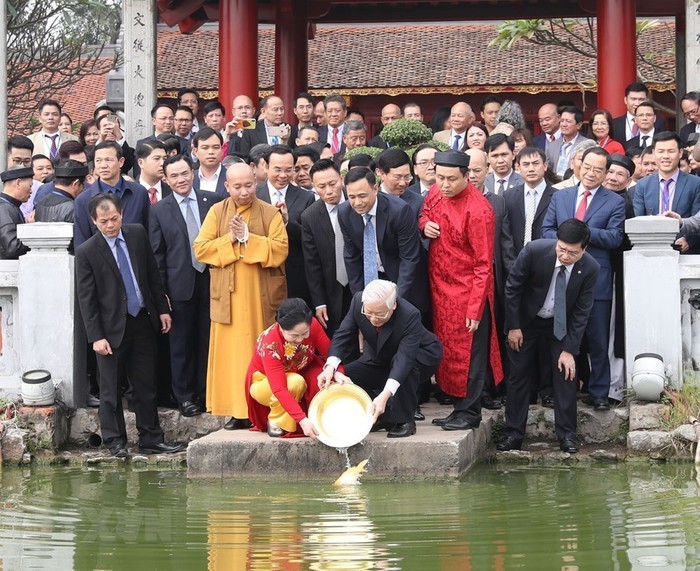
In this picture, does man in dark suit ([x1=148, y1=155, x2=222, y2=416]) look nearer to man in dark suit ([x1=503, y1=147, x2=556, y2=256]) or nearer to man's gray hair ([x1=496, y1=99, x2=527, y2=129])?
man in dark suit ([x1=503, y1=147, x2=556, y2=256])

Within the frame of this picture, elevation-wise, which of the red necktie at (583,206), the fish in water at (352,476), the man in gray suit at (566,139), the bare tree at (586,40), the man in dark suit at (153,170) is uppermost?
the bare tree at (586,40)

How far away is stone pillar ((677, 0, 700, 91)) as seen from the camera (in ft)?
39.7

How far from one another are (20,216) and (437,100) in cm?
1589

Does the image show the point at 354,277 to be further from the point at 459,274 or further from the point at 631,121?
the point at 631,121

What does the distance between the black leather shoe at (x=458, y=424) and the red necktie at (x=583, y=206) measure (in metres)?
1.61

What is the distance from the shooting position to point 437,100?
24.2m

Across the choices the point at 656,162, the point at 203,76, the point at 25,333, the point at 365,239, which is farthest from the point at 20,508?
the point at 203,76

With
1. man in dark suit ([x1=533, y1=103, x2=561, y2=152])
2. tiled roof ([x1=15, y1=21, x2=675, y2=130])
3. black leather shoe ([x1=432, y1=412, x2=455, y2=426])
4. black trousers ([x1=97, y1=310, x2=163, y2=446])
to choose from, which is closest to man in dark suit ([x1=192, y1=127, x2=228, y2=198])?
black trousers ([x1=97, y1=310, x2=163, y2=446])

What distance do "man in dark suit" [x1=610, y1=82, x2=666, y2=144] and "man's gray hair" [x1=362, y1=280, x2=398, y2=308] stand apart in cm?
426

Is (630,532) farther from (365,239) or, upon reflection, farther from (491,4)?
(491,4)

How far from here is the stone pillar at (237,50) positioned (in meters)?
14.0

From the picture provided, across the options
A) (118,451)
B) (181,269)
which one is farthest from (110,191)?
(118,451)

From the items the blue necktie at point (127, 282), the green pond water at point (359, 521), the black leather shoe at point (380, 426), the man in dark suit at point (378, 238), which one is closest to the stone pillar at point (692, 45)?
the man in dark suit at point (378, 238)

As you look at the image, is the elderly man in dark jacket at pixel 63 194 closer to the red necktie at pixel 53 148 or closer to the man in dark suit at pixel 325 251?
the man in dark suit at pixel 325 251
